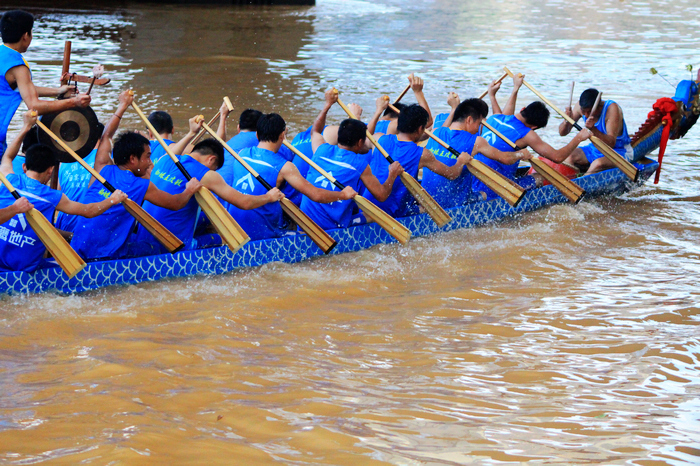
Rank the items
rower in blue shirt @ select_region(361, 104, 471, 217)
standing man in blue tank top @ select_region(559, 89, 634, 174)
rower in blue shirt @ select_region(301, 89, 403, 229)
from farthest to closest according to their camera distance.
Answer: standing man in blue tank top @ select_region(559, 89, 634, 174) < rower in blue shirt @ select_region(361, 104, 471, 217) < rower in blue shirt @ select_region(301, 89, 403, 229)

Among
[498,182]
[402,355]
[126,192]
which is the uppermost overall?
[126,192]

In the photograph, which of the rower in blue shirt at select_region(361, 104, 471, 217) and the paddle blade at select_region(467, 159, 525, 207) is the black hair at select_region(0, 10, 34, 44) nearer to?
the rower in blue shirt at select_region(361, 104, 471, 217)

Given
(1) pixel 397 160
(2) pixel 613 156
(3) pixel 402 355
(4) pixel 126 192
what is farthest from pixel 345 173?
(2) pixel 613 156

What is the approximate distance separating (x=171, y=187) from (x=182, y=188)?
73 millimetres

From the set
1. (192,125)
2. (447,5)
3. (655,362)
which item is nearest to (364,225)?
(192,125)

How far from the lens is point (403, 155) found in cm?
596

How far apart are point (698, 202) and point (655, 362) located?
4.06 meters

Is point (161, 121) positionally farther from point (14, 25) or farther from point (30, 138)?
point (14, 25)

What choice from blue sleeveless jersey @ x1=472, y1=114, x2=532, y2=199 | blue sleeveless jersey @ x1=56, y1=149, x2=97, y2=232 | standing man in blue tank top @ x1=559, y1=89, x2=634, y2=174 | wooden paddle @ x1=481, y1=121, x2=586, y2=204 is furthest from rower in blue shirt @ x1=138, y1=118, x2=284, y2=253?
standing man in blue tank top @ x1=559, y1=89, x2=634, y2=174

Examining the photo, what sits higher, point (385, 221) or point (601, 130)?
point (601, 130)

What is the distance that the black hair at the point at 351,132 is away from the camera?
556 centimetres

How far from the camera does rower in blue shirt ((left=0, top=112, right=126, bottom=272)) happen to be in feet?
13.9

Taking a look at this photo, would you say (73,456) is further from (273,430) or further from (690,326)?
(690,326)

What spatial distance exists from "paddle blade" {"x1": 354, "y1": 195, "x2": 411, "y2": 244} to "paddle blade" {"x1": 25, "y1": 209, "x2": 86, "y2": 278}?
6.95ft
